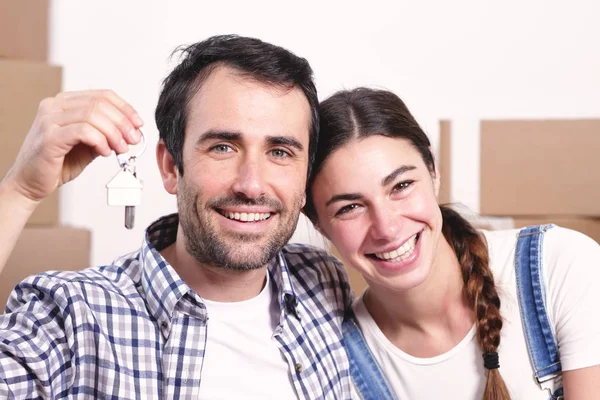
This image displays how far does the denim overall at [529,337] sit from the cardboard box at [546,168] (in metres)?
0.45

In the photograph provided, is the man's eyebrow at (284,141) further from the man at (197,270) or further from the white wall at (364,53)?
the white wall at (364,53)

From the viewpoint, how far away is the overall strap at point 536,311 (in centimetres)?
141

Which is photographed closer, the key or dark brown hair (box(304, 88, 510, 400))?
the key

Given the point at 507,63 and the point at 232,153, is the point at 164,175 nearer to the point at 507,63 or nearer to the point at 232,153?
the point at 232,153

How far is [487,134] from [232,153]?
0.89 metres

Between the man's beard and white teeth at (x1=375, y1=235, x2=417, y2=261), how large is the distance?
0.65 ft

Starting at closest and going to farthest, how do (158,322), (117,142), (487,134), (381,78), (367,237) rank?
(117,142)
(158,322)
(367,237)
(487,134)
(381,78)

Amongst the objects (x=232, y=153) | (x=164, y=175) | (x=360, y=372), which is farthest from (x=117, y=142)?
(x=360, y=372)

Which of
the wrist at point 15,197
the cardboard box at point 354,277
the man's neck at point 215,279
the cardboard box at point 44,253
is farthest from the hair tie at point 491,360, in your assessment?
the cardboard box at point 44,253

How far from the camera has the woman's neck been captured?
1.51 meters

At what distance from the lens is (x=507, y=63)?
2.59 meters


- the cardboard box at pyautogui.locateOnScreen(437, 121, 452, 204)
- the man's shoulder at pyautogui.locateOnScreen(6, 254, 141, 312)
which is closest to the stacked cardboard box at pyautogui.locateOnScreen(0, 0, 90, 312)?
the man's shoulder at pyautogui.locateOnScreen(6, 254, 141, 312)

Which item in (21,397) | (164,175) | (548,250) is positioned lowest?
(21,397)

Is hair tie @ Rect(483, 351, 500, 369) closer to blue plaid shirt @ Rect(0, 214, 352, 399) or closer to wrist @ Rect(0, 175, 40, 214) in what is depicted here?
blue plaid shirt @ Rect(0, 214, 352, 399)
